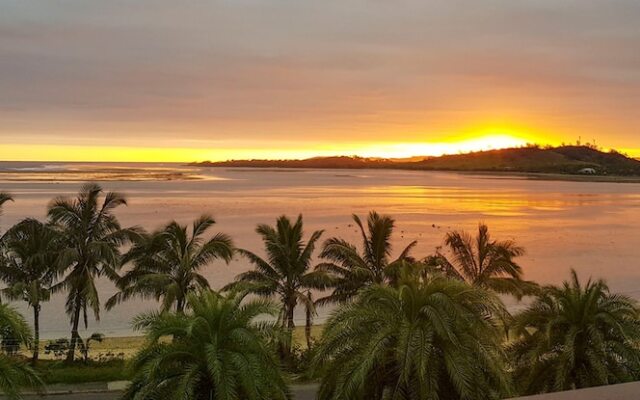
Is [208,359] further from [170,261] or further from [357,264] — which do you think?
[170,261]

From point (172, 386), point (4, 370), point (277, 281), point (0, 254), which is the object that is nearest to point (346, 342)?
point (172, 386)

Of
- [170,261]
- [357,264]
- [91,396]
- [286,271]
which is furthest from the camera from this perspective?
[286,271]

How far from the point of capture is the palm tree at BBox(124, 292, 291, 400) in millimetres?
12516

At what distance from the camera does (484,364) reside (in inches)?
502

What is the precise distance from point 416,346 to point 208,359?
12.8 feet

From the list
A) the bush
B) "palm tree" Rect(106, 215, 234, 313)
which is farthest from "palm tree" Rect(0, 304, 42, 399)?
"palm tree" Rect(106, 215, 234, 313)

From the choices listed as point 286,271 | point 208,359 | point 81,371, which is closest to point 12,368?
point 208,359

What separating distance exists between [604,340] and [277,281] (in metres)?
13.3

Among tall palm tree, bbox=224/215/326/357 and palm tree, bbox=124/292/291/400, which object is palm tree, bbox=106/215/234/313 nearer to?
tall palm tree, bbox=224/215/326/357

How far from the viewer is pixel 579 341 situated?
14.7 meters

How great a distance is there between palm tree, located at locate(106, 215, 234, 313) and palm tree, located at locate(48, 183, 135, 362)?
2.54ft

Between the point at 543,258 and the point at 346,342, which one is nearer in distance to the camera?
the point at 346,342

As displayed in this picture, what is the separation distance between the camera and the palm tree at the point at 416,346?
12.2 m

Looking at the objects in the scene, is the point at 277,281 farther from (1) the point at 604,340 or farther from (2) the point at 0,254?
(1) the point at 604,340
